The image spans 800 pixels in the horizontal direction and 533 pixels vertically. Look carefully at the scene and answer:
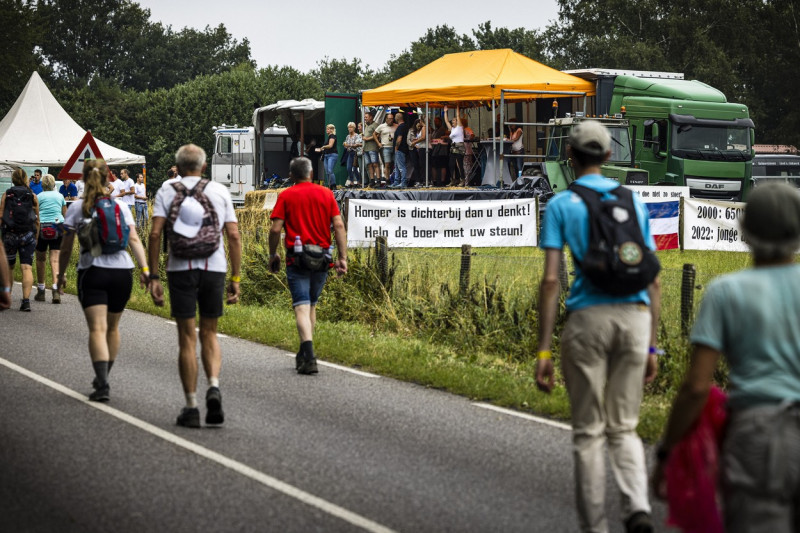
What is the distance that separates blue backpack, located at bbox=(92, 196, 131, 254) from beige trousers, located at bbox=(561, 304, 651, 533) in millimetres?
4870

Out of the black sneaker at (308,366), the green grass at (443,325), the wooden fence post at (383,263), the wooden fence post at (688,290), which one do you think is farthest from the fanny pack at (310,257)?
the wooden fence post at (383,263)

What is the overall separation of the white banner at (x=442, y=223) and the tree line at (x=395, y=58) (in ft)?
155

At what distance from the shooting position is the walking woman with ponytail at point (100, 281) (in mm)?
9062

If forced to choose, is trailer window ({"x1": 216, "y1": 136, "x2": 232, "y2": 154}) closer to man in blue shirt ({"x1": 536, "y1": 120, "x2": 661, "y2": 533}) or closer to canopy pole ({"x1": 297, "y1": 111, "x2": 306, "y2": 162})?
canopy pole ({"x1": 297, "y1": 111, "x2": 306, "y2": 162})

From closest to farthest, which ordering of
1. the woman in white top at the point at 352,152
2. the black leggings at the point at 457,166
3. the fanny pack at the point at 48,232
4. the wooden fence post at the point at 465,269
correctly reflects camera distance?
the wooden fence post at the point at 465,269 → the fanny pack at the point at 48,232 → the black leggings at the point at 457,166 → the woman in white top at the point at 352,152

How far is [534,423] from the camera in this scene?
868 centimetres

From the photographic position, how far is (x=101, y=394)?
30.5ft

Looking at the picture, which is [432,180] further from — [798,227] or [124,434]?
[798,227]

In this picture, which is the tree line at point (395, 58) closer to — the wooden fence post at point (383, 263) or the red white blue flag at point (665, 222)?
the red white blue flag at point (665, 222)

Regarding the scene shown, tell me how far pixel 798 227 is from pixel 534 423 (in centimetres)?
517

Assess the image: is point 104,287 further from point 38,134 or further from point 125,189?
point 38,134

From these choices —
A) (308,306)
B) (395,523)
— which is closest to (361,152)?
(308,306)

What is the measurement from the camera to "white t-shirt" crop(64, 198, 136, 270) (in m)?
9.09

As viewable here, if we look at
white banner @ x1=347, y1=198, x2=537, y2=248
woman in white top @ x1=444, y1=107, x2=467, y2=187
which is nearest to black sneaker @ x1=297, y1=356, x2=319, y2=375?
white banner @ x1=347, y1=198, x2=537, y2=248
